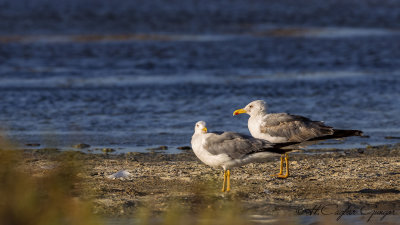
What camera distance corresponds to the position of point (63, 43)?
83.1ft

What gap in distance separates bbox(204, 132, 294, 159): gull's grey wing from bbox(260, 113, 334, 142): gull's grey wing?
1.05 metres

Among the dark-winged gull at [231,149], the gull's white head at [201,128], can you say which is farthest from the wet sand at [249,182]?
the gull's white head at [201,128]

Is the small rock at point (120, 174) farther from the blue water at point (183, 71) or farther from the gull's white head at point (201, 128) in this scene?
the gull's white head at point (201, 128)

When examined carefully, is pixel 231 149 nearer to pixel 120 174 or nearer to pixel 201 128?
pixel 201 128

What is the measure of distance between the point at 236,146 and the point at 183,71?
36.6 ft

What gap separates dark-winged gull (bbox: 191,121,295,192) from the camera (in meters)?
8.66

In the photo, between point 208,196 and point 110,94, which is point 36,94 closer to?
point 110,94

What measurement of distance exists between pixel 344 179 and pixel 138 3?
31525 millimetres

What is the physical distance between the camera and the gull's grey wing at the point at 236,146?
8.66 m

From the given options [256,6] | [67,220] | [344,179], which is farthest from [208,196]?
[256,6]

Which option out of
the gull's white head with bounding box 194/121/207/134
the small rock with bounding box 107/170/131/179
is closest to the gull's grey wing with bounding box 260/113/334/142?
the gull's white head with bounding box 194/121/207/134

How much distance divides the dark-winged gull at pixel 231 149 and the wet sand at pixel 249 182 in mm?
355

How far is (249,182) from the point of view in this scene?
30.2ft

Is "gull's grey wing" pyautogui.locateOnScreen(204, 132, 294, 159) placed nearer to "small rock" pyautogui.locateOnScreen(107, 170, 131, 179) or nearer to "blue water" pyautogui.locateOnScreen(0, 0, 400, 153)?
"small rock" pyautogui.locateOnScreen(107, 170, 131, 179)
